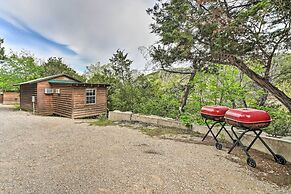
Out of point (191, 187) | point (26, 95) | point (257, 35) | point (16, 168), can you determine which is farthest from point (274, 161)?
point (26, 95)

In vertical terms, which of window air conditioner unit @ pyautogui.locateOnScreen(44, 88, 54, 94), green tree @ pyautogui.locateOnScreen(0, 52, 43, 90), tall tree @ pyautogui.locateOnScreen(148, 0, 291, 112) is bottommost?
window air conditioner unit @ pyautogui.locateOnScreen(44, 88, 54, 94)

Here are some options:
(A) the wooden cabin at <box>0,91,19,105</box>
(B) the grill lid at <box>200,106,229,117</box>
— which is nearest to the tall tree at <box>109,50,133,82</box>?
(B) the grill lid at <box>200,106,229,117</box>

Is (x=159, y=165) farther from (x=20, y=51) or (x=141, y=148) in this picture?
(x=20, y=51)

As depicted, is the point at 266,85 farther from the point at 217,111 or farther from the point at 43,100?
the point at 43,100

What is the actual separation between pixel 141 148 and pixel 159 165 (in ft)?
3.49

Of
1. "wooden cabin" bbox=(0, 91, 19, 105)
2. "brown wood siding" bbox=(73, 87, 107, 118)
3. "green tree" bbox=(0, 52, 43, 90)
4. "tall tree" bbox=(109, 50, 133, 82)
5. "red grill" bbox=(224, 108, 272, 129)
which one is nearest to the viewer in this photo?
"red grill" bbox=(224, 108, 272, 129)

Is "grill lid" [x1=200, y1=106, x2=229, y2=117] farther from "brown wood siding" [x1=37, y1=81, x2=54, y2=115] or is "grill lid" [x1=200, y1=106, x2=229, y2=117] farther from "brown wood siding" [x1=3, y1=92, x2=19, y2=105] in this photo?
"brown wood siding" [x1=3, y1=92, x2=19, y2=105]

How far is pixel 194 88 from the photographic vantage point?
6.57 meters

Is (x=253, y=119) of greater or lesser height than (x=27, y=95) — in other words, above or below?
below

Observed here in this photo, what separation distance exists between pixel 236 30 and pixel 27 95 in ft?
47.9

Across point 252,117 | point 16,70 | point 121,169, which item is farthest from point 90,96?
point 16,70

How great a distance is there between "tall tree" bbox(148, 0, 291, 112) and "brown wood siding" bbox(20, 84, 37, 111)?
1143 centimetres

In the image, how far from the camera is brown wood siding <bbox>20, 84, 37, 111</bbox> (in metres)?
12.9

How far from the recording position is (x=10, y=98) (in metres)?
21.0
